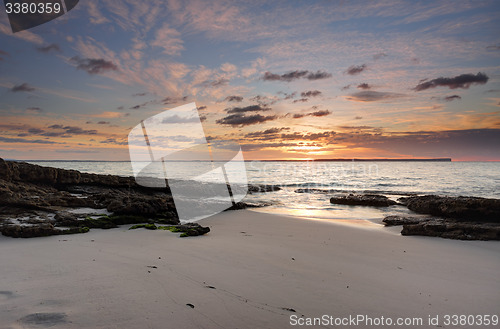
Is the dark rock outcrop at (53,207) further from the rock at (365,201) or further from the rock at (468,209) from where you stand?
the rock at (365,201)

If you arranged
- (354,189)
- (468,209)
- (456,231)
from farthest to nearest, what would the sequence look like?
1. (354,189)
2. (468,209)
3. (456,231)

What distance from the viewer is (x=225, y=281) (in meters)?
5.00

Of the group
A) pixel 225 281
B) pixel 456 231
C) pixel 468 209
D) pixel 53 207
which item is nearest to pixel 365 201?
pixel 468 209

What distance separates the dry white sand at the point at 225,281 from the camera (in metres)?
3.71

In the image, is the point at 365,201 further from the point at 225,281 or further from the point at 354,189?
the point at 225,281

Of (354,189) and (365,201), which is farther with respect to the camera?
(354,189)

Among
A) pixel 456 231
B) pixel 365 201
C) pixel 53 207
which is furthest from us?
pixel 365 201

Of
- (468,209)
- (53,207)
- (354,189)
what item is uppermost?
(53,207)

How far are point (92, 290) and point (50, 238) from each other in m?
4.50

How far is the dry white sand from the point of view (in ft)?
12.2

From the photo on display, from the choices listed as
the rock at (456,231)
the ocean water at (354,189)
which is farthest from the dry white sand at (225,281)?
the ocean water at (354,189)

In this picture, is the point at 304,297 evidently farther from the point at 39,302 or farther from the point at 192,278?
the point at 39,302

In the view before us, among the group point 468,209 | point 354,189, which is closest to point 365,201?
point 468,209

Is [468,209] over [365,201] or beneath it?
over
